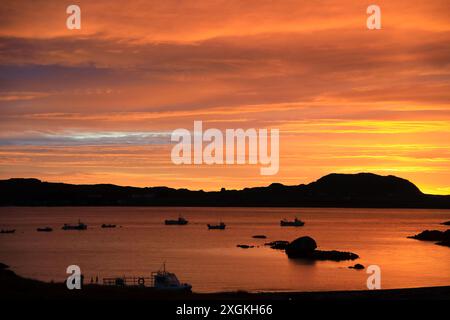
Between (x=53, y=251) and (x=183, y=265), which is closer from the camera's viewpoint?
(x=183, y=265)

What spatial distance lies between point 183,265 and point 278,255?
943 inches

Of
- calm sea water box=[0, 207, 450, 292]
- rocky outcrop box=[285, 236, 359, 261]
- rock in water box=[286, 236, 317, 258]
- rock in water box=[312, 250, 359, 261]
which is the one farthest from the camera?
rock in water box=[286, 236, 317, 258]

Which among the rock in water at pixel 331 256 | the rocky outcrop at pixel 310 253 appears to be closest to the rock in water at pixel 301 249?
the rocky outcrop at pixel 310 253

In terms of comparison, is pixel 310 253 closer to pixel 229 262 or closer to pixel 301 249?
pixel 301 249

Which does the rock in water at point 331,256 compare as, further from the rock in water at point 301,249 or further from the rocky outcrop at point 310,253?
the rock in water at point 301,249

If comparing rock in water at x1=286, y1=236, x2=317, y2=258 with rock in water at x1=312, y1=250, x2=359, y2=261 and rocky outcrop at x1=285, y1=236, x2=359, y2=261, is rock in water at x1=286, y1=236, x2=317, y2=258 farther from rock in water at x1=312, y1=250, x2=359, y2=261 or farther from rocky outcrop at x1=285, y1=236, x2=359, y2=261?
rock in water at x1=312, y1=250, x2=359, y2=261

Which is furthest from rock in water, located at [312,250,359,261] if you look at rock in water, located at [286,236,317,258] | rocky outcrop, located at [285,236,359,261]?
rock in water, located at [286,236,317,258]

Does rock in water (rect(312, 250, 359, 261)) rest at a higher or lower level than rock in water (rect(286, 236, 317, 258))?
lower

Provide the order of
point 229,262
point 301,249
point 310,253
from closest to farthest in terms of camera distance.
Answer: point 229,262
point 301,249
point 310,253

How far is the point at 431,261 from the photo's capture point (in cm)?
10231

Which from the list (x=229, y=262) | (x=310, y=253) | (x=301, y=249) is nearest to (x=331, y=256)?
(x=310, y=253)
